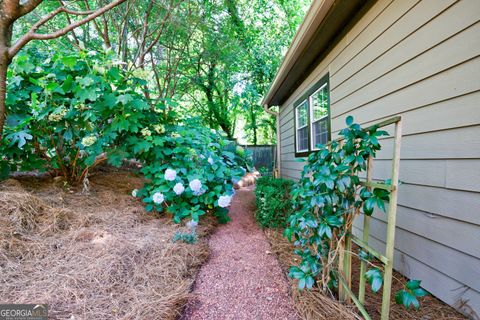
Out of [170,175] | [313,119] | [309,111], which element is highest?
[309,111]

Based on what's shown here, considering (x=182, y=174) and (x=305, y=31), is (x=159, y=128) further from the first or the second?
(x=305, y=31)

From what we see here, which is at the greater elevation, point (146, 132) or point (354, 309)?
point (146, 132)

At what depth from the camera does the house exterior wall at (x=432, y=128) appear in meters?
1.41

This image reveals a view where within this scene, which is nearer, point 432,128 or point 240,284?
point 432,128

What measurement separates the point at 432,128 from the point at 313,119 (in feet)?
8.18

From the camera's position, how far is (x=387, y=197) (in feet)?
4.10

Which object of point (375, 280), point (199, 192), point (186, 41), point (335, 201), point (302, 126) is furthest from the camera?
point (186, 41)

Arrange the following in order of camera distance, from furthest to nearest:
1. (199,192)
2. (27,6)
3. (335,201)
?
1. (199,192)
2. (27,6)
3. (335,201)

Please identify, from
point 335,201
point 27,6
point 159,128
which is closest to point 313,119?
point 159,128

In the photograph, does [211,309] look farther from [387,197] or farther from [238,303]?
[387,197]

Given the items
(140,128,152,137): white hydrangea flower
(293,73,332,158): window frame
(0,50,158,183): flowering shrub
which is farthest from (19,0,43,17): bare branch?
(293,73,332,158): window frame

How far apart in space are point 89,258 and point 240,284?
1239 mm

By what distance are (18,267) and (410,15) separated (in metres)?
3.52

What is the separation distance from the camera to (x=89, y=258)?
1.90 metres
